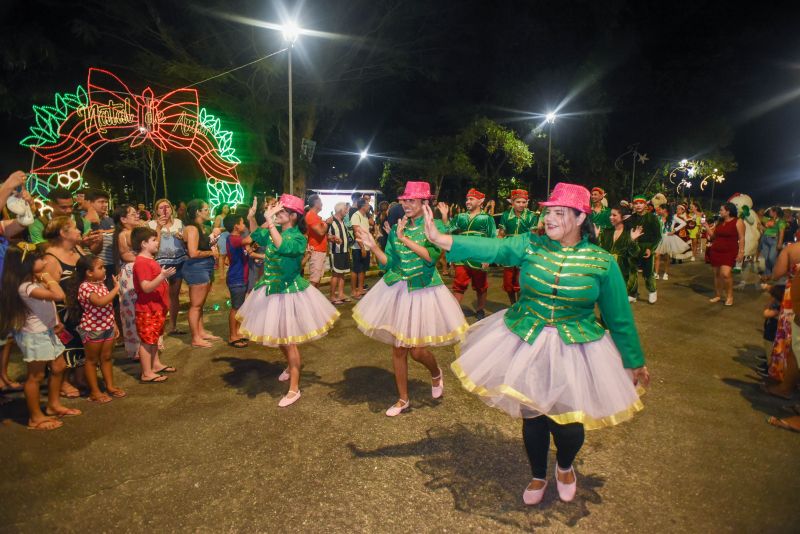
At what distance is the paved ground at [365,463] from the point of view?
3.30m

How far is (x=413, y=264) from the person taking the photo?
4840 millimetres

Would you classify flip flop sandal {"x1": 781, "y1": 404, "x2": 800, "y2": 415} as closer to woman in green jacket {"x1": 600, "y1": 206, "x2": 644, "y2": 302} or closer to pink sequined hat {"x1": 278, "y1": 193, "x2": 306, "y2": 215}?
woman in green jacket {"x1": 600, "y1": 206, "x2": 644, "y2": 302}

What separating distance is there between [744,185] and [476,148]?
110 ft

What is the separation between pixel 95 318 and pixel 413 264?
339 centimetres

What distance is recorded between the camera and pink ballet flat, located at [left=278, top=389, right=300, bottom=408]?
5.05 m

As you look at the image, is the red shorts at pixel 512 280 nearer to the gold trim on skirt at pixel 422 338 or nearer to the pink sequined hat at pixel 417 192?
the gold trim on skirt at pixel 422 338

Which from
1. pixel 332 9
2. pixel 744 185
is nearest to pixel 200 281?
pixel 332 9

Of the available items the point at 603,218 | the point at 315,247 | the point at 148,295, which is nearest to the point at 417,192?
the point at 148,295

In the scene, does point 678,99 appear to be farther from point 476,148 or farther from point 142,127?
point 142,127

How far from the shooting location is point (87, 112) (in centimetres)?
1244

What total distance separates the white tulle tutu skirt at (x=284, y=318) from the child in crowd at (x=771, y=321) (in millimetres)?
4986

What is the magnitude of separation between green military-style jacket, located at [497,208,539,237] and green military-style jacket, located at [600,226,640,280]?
4.72 feet

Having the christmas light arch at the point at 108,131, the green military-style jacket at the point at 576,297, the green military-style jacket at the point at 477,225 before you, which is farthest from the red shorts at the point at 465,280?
the christmas light arch at the point at 108,131

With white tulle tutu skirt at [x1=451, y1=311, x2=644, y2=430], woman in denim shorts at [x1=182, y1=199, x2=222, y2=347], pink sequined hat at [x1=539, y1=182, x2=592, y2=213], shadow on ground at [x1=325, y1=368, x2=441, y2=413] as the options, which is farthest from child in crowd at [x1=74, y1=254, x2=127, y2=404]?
pink sequined hat at [x1=539, y1=182, x2=592, y2=213]
